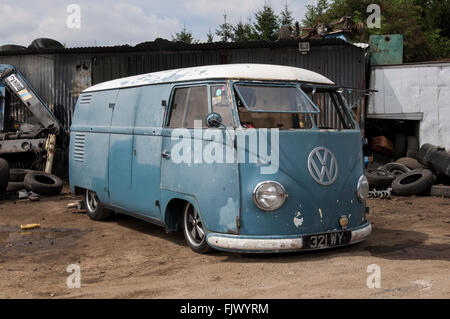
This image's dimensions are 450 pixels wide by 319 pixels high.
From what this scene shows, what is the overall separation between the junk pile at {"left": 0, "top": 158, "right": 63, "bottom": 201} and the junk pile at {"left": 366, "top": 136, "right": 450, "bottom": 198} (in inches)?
279

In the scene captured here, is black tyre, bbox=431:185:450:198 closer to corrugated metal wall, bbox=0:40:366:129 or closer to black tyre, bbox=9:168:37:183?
corrugated metal wall, bbox=0:40:366:129

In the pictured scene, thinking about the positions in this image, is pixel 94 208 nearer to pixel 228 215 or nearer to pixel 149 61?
pixel 228 215

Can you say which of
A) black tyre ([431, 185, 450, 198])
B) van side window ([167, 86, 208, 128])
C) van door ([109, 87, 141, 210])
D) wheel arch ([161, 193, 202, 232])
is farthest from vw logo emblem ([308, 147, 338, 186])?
black tyre ([431, 185, 450, 198])

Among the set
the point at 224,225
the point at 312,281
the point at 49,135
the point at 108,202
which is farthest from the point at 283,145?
the point at 49,135

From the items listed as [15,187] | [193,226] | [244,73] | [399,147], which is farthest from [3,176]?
[399,147]

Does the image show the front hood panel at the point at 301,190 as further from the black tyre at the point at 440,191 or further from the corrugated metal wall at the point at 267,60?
the corrugated metal wall at the point at 267,60

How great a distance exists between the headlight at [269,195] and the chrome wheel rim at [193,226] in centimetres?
92

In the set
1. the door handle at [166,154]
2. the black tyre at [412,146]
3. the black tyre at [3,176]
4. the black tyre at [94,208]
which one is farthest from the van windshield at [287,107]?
the black tyre at [412,146]

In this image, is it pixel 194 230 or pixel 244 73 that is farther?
pixel 194 230

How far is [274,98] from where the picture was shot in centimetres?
609

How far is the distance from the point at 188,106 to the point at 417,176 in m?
7.38

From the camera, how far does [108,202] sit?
8.25 metres

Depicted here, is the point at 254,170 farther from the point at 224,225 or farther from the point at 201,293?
the point at 201,293

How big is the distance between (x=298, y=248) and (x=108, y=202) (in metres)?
3.60
